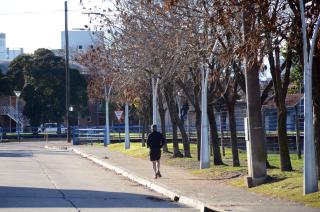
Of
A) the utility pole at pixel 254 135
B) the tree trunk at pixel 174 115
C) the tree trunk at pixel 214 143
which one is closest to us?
the utility pole at pixel 254 135

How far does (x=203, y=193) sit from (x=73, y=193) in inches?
141

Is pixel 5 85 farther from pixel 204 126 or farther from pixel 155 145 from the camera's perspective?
pixel 155 145

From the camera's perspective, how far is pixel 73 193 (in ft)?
62.1

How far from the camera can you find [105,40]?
34.4m

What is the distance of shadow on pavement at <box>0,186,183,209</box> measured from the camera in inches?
635

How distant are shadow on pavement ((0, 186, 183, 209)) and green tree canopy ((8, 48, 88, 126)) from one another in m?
55.6

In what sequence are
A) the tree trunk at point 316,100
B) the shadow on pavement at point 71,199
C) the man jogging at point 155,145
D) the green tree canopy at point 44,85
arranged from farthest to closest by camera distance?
the green tree canopy at point 44,85 < the man jogging at point 155,145 < the tree trunk at point 316,100 < the shadow on pavement at point 71,199

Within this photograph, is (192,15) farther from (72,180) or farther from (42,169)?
(42,169)

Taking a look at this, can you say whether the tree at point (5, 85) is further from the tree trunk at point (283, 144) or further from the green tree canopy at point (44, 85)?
the tree trunk at point (283, 144)

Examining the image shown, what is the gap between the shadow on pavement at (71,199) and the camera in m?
16.1

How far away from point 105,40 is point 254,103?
1602 centimetres

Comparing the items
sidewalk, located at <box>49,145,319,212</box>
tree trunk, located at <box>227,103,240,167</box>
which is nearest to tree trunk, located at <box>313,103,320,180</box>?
sidewalk, located at <box>49,145,319,212</box>

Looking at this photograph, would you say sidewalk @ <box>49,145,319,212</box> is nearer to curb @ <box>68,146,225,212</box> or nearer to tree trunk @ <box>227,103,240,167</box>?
curb @ <box>68,146,225,212</box>

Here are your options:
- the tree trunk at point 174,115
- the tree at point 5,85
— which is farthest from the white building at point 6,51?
the tree trunk at point 174,115
